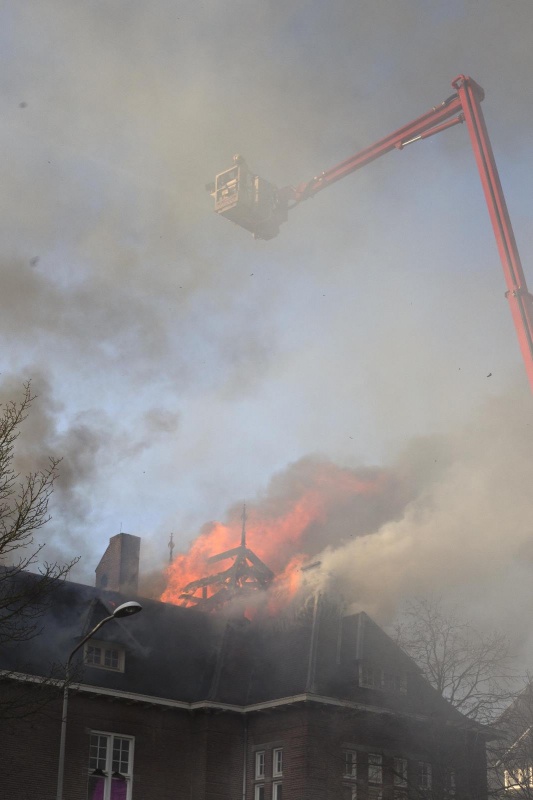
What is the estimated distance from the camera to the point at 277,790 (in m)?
33.6

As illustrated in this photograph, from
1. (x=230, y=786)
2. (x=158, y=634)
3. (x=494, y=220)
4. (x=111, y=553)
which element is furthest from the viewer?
(x=111, y=553)

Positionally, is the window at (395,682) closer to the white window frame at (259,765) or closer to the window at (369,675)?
the window at (369,675)

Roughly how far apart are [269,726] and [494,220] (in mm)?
19019

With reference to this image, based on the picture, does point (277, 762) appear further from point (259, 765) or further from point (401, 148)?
point (401, 148)

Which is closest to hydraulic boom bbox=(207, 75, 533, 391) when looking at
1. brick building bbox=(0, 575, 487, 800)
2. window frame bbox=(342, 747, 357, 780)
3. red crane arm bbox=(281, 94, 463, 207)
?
red crane arm bbox=(281, 94, 463, 207)

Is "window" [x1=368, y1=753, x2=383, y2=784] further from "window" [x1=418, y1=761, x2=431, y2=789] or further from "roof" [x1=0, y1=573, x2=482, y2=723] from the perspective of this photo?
"roof" [x1=0, y1=573, x2=482, y2=723]

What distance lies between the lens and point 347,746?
34.0 m

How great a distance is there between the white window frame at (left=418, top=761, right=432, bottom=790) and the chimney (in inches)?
541

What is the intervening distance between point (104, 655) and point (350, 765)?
9.37 meters

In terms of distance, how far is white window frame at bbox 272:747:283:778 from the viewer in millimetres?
33713

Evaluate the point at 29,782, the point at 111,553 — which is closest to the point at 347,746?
the point at 29,782

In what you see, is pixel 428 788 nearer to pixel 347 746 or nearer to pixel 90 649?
pixel 347 746

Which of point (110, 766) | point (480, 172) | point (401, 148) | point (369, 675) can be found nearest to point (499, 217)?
point (480, 172)

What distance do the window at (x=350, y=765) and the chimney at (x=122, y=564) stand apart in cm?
Answer: 1190
